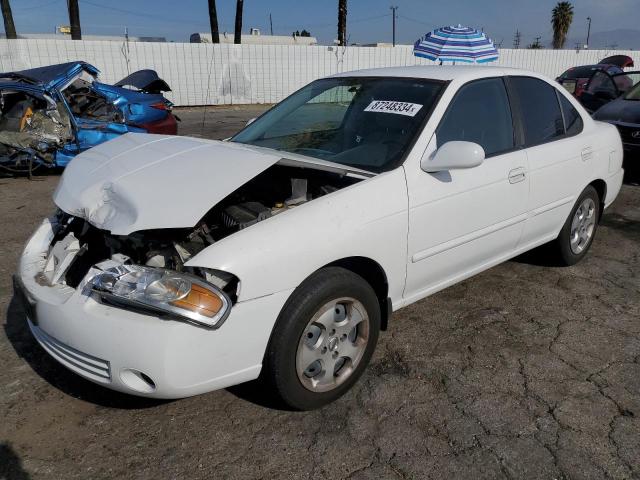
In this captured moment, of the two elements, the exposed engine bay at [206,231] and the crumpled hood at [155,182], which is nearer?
the crumpled hood at [155,182]

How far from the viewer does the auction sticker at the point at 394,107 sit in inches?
127

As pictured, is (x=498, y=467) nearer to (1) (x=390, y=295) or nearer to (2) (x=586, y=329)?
(1) (x=390, y=295)

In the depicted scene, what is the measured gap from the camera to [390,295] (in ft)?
9.71

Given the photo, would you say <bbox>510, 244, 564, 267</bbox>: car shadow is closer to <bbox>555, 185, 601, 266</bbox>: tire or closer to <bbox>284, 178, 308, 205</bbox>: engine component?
<bbox>555, 185, 601, 266</bbox>: tire

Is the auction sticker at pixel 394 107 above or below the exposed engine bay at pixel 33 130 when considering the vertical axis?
above

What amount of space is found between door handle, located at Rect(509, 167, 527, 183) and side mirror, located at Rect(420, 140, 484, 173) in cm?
69

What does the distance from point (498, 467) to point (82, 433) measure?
1.92 m

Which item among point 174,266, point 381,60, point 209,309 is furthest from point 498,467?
point 381,60

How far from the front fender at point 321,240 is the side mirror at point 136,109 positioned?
262 inches

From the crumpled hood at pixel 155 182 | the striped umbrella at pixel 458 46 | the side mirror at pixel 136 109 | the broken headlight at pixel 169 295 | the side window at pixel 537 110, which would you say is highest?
the striped umbrella at pixel 458 46

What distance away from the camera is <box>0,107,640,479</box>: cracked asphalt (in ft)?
7.68

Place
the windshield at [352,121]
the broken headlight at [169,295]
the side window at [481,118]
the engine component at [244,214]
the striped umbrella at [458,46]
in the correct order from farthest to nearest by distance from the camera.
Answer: the striped umbrella at [458,46], the side window at [481,118], the windshield at [352,121], the engine component at [244,214], the broken headlight at [169,295]

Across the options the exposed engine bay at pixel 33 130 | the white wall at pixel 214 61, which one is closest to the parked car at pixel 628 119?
the exposed engine bay at pixel 33 130

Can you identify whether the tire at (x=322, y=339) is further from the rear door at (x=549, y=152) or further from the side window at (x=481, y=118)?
the rear door at (x=549, y=152)
